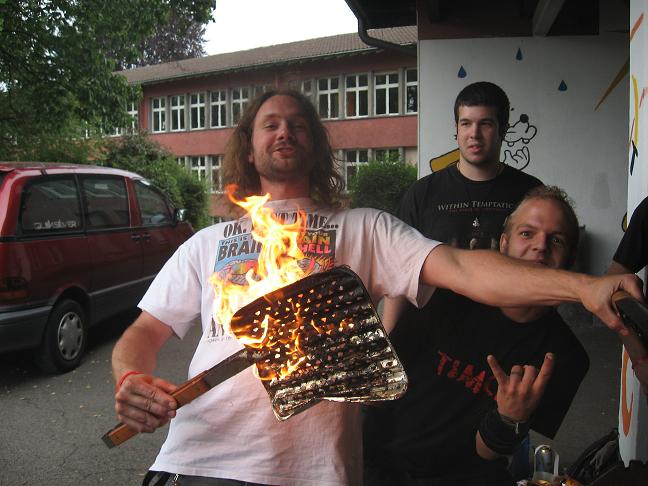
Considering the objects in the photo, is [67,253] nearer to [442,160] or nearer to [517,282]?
[442,160]

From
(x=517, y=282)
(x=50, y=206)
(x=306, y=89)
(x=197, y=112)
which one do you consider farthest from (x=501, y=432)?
(x=197, y=112)

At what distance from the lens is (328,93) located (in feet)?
78.7

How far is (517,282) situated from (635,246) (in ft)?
4.42

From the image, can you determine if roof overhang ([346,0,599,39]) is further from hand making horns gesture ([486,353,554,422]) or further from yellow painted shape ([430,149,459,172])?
hand making horns gesture ([486,353,554,422])

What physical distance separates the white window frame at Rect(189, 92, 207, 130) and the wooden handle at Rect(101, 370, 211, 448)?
31724 millimetres

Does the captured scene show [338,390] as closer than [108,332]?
Yes

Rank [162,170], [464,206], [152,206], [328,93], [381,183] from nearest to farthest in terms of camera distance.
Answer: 1. [464,206]
2. [152,206]
3. [162,170]
4. [381,183]
5. [328,93]

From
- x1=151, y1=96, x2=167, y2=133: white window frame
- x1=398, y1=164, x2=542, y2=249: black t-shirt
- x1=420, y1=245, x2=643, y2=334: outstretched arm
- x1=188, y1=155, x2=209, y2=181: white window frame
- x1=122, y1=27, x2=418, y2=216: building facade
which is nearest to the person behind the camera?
x1=420, y1=245, x2=643, y2=334: outstretched arm

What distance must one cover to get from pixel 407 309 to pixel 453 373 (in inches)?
11.0

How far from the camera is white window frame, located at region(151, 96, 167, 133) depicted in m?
→ 33.2

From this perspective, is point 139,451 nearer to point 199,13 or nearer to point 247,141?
point 247,141

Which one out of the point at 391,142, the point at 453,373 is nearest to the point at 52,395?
the point at 453,373

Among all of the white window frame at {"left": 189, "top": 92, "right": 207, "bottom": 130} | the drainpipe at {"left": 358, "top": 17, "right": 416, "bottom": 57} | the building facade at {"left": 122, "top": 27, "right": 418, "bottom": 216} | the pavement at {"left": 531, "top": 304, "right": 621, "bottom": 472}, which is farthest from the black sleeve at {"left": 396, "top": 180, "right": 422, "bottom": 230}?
the white window frame at {"left": 189, "top": 92, "right": 207, "bottom": 130}

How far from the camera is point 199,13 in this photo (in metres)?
11.0
